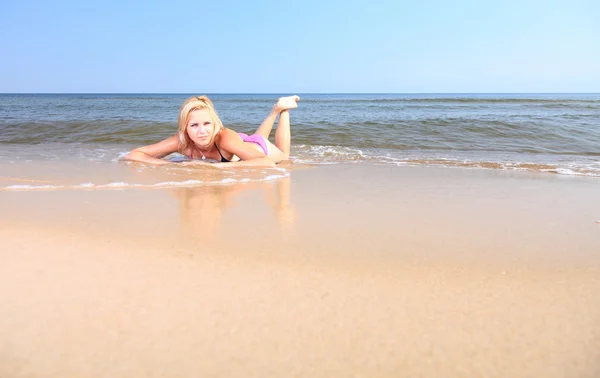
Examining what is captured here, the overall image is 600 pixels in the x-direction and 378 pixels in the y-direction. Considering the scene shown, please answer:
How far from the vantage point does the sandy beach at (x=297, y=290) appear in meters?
1.10

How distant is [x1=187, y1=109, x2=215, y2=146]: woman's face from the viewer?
490cm

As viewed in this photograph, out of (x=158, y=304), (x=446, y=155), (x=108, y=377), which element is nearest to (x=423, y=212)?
(x=158, y=304)

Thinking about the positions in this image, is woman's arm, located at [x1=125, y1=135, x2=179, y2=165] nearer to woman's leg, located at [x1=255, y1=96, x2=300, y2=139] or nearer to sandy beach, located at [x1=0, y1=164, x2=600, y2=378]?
woman's leg, located at [x1=255, y1=96, x2=300, y2=139]

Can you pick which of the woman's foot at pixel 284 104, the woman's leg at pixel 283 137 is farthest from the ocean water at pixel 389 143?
the woman's foot at pixel 284 104

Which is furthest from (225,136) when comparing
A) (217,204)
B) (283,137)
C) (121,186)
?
(217,204)

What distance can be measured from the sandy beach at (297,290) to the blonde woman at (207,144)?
2256 mm

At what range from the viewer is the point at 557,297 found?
4.77 ft

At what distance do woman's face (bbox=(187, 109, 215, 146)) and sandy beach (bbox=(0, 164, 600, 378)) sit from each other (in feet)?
7.46

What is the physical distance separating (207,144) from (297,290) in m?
3.91

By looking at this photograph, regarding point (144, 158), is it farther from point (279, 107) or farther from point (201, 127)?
point (279, 107)

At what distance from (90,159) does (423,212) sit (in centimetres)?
430

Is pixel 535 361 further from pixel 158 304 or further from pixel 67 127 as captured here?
pixel 67 127

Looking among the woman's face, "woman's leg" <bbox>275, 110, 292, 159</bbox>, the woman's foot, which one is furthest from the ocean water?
the woman's face

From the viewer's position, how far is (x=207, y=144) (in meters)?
5.16
